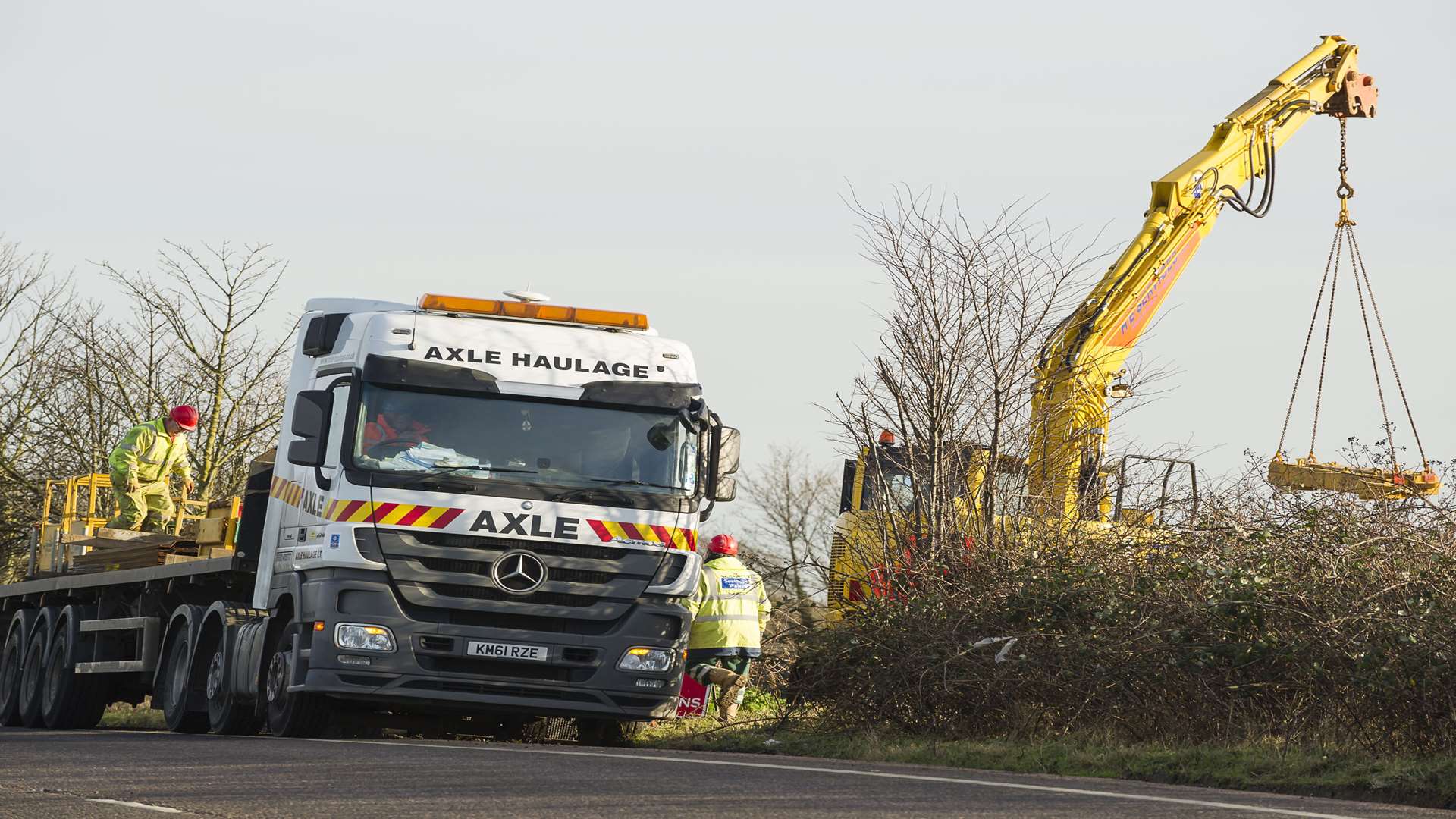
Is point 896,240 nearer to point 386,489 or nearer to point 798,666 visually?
point 798,666

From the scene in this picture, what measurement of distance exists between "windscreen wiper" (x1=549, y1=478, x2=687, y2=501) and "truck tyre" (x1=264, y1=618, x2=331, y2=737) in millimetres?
2043

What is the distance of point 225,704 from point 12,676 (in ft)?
18.7

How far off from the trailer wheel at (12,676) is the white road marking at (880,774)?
23.2ft

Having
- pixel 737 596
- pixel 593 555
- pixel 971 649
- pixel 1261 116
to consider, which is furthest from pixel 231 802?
pixel 1261 116

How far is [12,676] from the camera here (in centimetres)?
1873

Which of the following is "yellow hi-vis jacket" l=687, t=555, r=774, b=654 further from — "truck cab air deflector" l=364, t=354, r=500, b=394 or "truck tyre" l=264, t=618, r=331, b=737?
"truck tyre" l=264, t=618, r=331, b=737

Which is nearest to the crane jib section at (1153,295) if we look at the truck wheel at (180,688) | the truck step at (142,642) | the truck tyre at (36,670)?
the truck wheel at (180,688)

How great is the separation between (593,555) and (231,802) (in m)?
4.79

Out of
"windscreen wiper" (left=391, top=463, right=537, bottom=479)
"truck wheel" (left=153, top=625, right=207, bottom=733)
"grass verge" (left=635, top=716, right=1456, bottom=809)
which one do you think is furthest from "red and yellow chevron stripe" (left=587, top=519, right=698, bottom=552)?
"truck wheel" (left=153, top=625, right=207, bottom=733)

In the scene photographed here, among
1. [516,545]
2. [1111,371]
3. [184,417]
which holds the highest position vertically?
[1111,371]

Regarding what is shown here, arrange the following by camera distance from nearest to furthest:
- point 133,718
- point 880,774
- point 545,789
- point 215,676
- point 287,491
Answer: point 545,789 < point 880,774 < point 287,491 < point 215,676 < point 133,718

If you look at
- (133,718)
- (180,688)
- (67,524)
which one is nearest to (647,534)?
(180,688)

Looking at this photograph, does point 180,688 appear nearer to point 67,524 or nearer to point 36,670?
point 36,670

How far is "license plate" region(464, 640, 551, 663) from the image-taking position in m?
12.5
